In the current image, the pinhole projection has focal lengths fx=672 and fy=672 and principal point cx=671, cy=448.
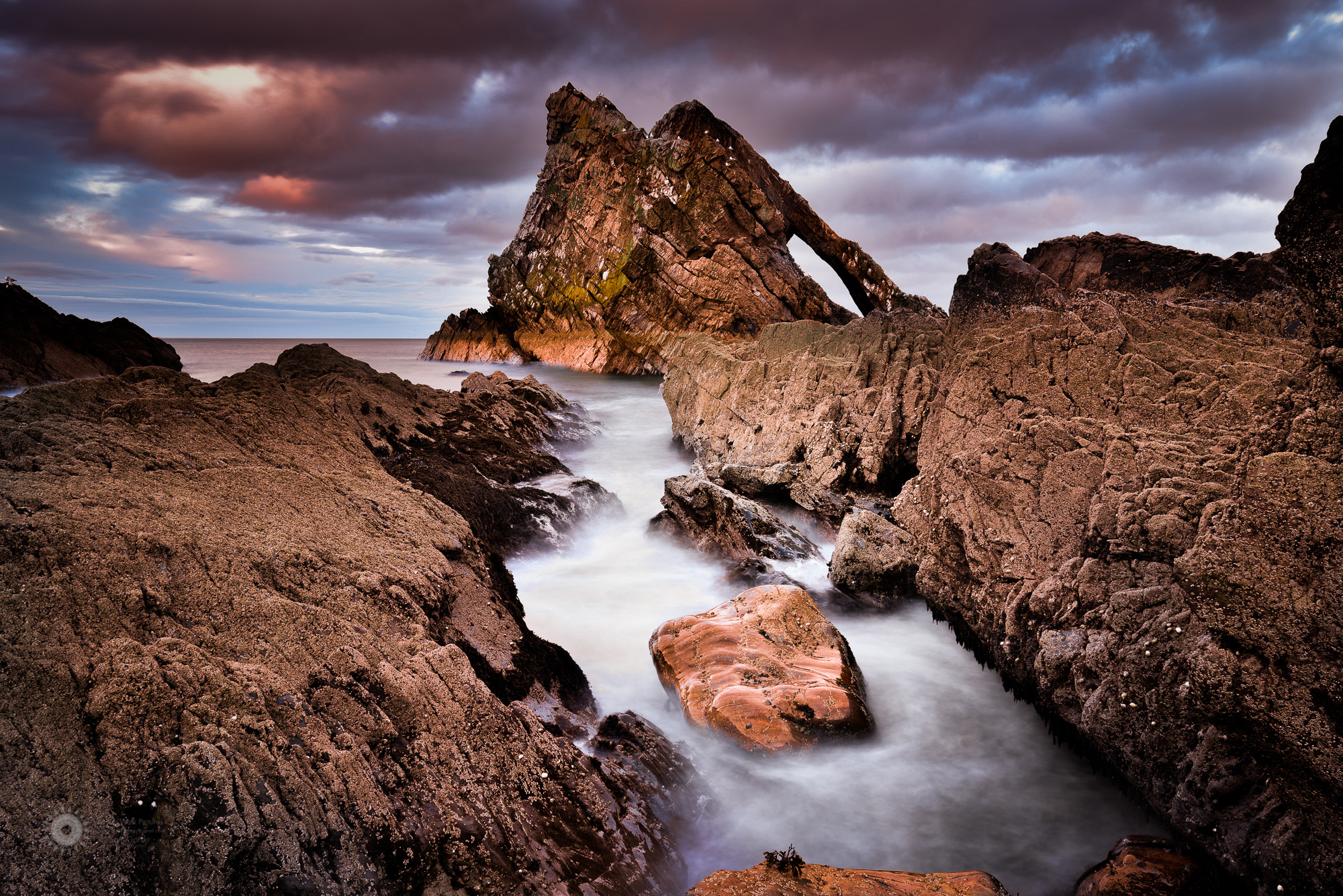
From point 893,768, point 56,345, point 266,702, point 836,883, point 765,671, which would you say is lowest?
point 893,768

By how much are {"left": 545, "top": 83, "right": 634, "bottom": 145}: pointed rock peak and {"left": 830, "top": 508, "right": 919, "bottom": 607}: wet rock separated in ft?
111

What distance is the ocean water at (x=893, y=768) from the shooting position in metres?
3.92

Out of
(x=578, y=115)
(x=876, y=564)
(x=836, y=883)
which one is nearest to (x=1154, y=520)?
(x=836, y=883)

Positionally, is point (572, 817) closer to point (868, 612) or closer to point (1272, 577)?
point (1272, 577)

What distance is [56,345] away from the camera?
14.5 meters

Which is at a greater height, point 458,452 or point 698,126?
point 698,126

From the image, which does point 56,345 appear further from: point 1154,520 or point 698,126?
point 698,126

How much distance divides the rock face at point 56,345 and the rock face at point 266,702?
10.0 meters

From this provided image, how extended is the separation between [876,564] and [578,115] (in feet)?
120

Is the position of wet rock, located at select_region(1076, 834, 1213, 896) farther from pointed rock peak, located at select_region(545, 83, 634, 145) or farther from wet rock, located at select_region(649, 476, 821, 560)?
pointed rock peak, located at select_region(545, 83, 634, 145)

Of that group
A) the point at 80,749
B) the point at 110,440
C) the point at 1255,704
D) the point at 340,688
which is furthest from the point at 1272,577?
the point at 110,440

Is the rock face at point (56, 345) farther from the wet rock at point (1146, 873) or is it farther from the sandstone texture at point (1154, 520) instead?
the wet rock at point (1146, 873)

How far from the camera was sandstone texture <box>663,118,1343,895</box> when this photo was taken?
8.52 feet

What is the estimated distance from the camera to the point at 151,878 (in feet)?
6.95
